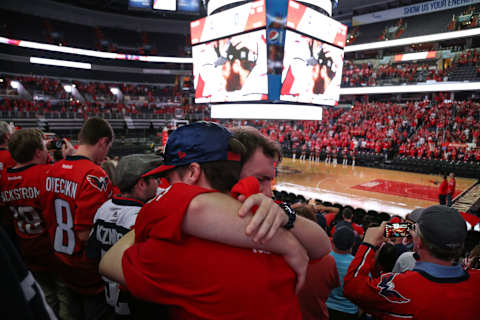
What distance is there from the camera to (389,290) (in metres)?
1.81

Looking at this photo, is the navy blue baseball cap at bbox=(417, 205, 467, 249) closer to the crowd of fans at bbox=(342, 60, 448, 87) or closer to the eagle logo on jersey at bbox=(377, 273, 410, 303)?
the eagle logo on jersey at bbox=(377, 273, 410, 303)

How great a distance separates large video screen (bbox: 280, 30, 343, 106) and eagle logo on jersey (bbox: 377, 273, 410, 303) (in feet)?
33.0

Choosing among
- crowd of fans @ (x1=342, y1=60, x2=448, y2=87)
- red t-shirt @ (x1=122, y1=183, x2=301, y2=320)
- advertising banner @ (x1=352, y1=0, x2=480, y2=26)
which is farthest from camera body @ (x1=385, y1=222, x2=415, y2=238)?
advertising banner @ (x1=352, y1=0, x2=480, y2=26)

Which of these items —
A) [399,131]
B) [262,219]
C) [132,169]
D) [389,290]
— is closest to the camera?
[262,219]

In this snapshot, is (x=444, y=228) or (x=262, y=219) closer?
(x=262, y=219)

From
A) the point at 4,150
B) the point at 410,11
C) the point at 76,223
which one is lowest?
the point at 76,223

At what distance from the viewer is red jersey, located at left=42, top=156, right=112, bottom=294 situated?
2.42 m

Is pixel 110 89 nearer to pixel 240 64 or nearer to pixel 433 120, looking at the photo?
pixel 240 64

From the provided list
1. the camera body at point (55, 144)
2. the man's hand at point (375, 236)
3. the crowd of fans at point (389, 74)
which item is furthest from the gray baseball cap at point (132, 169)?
the crowd of fans at point (389, 74)

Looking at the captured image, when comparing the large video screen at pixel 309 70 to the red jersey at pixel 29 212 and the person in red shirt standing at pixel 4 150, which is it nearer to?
the person in red shirt standing at pixel 4 150

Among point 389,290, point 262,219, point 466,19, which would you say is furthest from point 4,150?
point 466,19

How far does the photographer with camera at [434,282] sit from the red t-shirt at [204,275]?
104cm

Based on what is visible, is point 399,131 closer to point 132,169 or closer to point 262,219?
point 132,169

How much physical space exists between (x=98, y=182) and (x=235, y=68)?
974 cm
